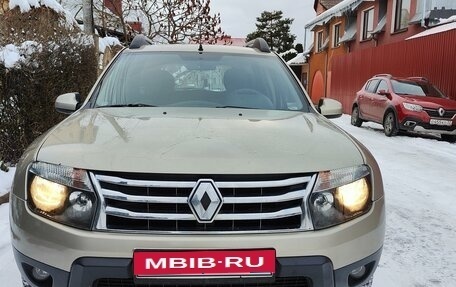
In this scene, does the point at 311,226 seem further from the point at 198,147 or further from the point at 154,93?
the point at 154,93

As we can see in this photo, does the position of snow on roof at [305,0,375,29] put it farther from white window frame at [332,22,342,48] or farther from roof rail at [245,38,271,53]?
roof rail at [245,38,271,53]

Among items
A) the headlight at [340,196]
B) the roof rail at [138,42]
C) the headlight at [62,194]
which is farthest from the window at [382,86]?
the headlight at [62,194]

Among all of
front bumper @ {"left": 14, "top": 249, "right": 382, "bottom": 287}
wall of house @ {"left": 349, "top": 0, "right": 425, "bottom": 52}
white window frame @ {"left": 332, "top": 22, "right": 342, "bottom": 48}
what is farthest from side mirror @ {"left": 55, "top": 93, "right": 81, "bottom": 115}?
white window frame @ {"left": 332, "top": 22, "right": 342, "bottom": 48}

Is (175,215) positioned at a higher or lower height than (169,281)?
higher

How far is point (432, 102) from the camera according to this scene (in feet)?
37.6

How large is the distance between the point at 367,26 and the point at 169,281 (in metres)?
24.6

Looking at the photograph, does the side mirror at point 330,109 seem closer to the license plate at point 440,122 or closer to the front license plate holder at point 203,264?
the front license plate holder at point 203,264

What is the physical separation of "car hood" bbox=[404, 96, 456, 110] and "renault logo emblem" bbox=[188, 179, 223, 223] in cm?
1060

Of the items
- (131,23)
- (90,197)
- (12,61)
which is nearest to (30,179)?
(90,197)

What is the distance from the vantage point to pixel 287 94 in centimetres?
338

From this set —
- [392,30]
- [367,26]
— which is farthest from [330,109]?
[367,26]

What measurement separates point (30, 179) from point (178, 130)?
2.31 ft

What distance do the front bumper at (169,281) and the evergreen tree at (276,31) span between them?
5695 centimetres

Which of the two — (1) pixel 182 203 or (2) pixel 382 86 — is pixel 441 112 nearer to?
(2) pixel 382 86
